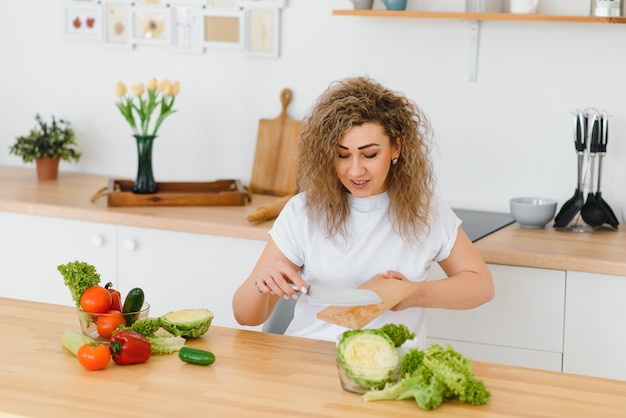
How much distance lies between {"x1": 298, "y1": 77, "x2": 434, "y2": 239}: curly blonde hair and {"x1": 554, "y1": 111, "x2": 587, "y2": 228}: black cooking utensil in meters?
0.89

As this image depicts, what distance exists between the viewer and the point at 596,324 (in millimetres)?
2828

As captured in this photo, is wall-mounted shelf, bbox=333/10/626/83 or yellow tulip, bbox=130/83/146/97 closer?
wall-mounted shelf, bbox=333/10/626/83

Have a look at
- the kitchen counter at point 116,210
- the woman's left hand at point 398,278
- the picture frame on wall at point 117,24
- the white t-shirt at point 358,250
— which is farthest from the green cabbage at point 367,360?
the picture frame on wall at point 117,24

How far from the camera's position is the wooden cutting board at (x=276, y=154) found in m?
3.63

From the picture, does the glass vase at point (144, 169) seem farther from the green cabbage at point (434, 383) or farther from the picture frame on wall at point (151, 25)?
the green cabbage at point (434, 383)

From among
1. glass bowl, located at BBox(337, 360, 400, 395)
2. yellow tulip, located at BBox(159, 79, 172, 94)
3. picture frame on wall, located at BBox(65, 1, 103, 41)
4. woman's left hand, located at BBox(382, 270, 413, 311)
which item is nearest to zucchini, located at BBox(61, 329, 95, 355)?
glass bowl, located at BBox(337, 360, 400, 395)

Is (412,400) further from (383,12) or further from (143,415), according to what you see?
(383,12)

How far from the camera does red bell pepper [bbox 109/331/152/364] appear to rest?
1.92 metres

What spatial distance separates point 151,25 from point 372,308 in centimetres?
215

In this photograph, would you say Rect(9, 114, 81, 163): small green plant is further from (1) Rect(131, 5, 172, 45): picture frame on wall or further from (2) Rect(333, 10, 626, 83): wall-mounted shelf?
(2) Rect(333, 10, 626, 83): wall-mounted shelf

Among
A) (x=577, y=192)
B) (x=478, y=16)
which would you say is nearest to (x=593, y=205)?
(x=577, y=192)

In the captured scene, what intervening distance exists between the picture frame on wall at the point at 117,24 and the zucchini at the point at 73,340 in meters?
2.06

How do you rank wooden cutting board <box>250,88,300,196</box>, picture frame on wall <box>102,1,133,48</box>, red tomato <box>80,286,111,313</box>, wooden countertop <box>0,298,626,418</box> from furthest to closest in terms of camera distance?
picture frame on wall <box>102,1,133,48</box> < wooden cutting board <box>250,88,300,196</box> < red tomato <box>80,286,111,313</box> < wooden countertop <box>0,298,626,418</box>

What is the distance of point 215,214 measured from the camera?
3320 mm
